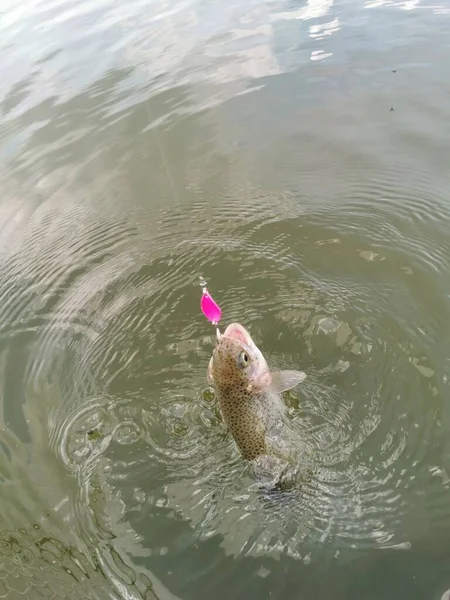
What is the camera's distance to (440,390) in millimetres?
4926

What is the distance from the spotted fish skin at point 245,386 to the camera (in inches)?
161

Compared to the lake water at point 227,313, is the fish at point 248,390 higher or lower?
higher

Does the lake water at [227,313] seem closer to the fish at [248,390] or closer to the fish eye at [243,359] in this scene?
the fish at [248,390]

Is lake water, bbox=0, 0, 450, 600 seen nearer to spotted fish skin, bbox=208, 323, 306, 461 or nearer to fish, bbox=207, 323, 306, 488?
fish, bbox=207, 323, 306, 488

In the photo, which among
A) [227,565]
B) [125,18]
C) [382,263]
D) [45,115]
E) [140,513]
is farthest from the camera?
[125,18]

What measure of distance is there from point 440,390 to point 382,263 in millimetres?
1782

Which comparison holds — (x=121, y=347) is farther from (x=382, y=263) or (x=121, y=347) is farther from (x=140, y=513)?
(x=382, y=263)

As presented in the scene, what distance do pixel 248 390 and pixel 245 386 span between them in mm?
Result: 53

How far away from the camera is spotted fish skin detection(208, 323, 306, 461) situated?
13.4 ft

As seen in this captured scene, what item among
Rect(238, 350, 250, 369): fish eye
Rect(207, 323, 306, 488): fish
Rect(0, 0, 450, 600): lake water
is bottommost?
Rect(0, 0, 450, 600): lake water

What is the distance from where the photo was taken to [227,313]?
5969 millimetres

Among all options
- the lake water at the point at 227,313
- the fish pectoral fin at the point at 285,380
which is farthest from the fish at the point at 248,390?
the lake water at the point at 227,313

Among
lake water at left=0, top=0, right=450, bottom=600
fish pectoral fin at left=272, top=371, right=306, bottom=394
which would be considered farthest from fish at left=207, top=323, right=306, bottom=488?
lake water at left=0, top=0, right=450, bottom=600

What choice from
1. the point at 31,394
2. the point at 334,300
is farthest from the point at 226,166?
the point at 31,394
